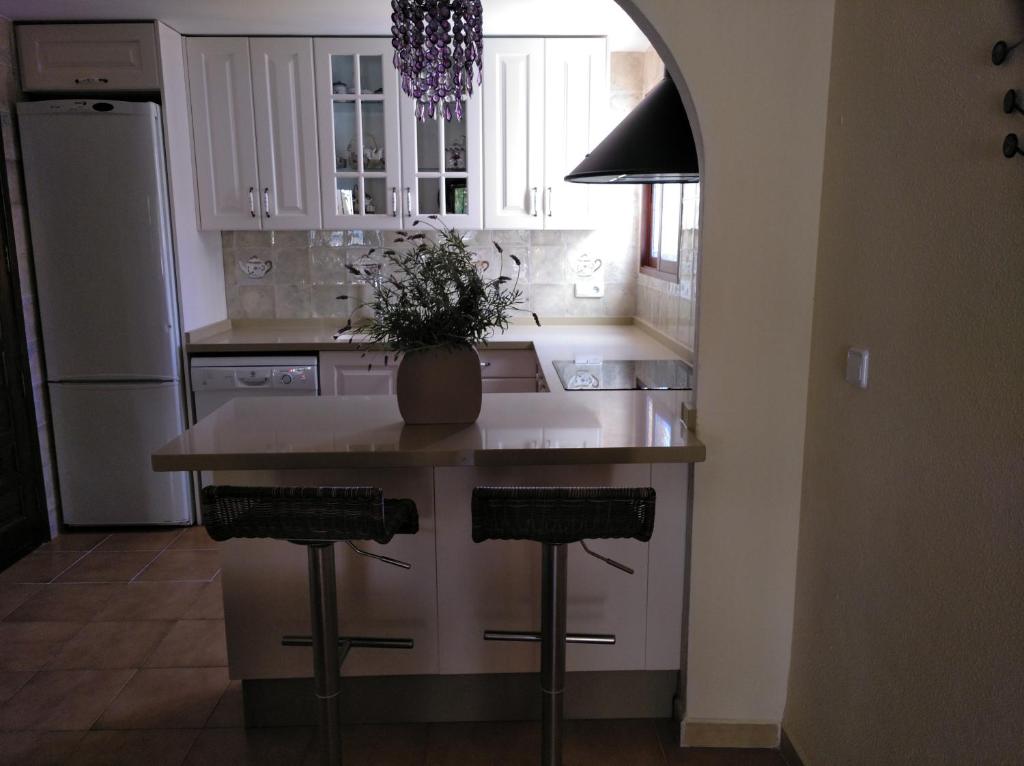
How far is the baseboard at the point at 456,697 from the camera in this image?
219 cm

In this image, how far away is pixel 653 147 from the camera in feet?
6.95

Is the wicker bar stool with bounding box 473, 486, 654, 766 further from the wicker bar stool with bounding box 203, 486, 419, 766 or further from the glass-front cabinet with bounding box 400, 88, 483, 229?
the glass-front cabinet with bounding box 400, 88, 483, 229

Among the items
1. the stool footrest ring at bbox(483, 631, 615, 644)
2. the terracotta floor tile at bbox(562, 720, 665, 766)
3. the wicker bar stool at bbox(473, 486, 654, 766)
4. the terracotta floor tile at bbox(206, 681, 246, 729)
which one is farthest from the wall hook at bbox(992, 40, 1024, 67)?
the terracotta floor tile at bbox(206, 681, 246, 729)

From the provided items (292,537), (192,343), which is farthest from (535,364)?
(292,537)

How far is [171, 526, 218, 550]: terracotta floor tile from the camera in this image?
3.49m

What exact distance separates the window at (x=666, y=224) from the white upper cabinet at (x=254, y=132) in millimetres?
1690

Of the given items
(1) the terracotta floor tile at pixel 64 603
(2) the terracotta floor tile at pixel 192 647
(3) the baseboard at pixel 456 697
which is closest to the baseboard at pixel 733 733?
(3) the baseboard at pixel 456 697

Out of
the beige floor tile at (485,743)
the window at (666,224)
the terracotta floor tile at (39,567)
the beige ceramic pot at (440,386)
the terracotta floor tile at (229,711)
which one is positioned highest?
the window at (666,224)

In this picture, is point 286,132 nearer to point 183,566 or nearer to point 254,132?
point 254,132

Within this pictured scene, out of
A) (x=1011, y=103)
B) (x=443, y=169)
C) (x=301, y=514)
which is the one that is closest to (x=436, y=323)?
(x=301, y=514)

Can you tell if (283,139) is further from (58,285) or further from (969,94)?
(969,94)

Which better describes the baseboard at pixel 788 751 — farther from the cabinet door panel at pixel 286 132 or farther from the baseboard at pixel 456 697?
the cabinet door panel at pixel 286 132

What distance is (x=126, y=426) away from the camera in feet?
11.7

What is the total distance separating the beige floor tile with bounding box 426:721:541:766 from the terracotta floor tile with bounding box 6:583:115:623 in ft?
5.12
